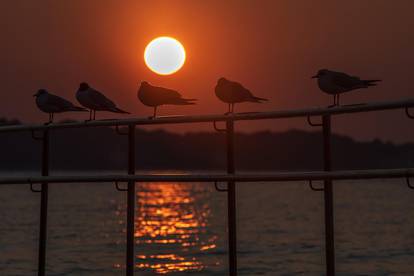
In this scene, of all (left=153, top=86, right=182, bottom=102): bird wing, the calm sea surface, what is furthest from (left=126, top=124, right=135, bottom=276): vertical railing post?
the calm sea surface

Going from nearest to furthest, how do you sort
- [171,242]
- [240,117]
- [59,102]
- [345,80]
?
[240,117] → [345,80] → [59,102] → [171,242]

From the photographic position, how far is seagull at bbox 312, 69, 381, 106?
10.0 meters

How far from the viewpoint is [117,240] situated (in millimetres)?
42562

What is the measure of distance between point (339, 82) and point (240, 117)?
1754 millimetres

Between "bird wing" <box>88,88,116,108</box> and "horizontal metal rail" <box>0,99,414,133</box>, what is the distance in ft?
5.10

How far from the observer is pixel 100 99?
12.1 m

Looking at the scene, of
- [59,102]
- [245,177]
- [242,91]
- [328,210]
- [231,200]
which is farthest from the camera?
[59,102]

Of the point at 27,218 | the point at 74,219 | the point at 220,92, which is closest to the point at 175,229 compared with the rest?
the point at 74,219

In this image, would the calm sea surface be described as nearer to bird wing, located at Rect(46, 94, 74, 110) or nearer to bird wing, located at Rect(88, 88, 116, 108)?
bird wing, located at Rect(46, 94, 74, 110)

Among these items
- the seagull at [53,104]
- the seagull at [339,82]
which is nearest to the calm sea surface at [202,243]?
the seagull at [53,104]

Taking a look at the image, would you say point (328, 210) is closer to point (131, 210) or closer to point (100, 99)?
point (131, 210)

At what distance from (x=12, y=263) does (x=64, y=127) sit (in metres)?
20.6

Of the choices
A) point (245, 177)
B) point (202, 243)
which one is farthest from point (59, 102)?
point (202, 243)

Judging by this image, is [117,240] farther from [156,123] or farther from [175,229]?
[156,123]
